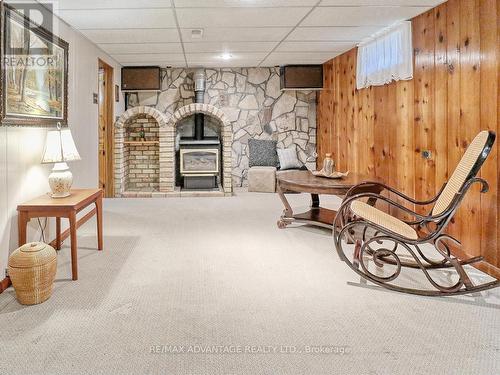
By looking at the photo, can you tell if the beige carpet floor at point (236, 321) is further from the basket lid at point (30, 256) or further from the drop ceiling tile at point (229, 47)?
the drop ceiling tile at point (229, 47)

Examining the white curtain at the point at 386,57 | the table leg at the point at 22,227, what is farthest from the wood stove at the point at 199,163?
the table leg at the point at 22,227

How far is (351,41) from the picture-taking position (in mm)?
5293

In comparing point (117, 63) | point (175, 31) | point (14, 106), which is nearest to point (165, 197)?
point (117, 63)

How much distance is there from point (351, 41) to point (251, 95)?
2666 millimetres

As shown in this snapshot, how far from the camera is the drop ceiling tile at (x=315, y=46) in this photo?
17.8 feet

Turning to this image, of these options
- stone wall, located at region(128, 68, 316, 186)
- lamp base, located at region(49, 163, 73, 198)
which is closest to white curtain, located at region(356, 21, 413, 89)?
stone wall, located at region(128, 68, 316, 186)

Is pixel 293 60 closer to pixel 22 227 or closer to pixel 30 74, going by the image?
pixel 30 74

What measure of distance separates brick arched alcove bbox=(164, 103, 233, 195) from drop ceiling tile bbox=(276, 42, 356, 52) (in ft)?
5.54

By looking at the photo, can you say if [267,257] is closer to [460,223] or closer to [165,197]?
[460,223]

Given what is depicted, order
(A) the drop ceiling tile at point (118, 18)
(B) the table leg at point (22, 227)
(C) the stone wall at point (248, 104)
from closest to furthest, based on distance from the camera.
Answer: (B) the table leg at point (22, 227) → (A) the drop ceiling tile at point (118, 18) → (C) the stone wall at point (248, 104)

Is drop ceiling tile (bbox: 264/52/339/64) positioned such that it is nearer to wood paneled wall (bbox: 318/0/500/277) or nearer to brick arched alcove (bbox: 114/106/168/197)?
wood paneled wall (bbox: 318/0/500/277)

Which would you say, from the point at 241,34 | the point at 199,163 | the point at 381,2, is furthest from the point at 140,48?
the point at 381,2

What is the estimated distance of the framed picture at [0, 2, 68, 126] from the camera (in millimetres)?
2805

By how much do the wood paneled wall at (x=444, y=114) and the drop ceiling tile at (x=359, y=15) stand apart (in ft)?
0.64
